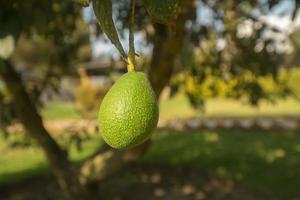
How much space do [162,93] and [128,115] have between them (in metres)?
3.44

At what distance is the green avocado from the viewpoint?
800mm

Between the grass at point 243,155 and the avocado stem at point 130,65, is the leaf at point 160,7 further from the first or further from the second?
the grass at point 243,155

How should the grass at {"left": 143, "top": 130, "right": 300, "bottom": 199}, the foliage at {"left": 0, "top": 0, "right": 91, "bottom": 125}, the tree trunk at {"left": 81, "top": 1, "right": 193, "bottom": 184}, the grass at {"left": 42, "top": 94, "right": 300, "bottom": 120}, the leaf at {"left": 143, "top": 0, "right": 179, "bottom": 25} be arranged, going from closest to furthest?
the leaf at {"left": 143, "top": 0, "right": 179, "bottom": 25}, the foliage at {"left": 0, "top": 0, "right": 91, "bottom": 125}, the tree trunk at {"left": 81, "top": 1, "right": 193, "bottom": 184}, the grass at {"left": 143, "top": 130, "right": 300, "bottom": 199}, the grass at {"left": 42, "top": 94, "right": 300, "bottom": 120}

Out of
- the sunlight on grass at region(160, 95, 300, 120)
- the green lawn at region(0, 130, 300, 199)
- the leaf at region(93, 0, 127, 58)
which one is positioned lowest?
the sunlight on grass at region(160, 95, 300, 120)

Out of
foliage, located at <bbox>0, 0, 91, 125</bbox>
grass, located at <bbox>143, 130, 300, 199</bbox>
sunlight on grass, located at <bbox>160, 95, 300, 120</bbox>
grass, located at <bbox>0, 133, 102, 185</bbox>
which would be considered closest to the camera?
foliage, located at <bbox>0, 0, 91, 125</bbox>

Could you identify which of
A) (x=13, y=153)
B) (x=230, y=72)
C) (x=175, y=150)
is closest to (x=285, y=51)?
(x=230, y=72)

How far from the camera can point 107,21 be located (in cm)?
90

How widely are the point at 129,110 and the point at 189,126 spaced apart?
10.3 metres

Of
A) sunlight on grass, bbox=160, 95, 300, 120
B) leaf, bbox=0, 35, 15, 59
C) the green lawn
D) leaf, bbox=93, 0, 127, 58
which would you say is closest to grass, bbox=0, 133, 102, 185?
the green lawn

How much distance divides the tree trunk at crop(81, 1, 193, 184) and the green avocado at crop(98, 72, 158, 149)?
121 centimetres

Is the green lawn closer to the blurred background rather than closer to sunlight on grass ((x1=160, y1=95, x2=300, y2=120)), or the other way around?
the blurred background

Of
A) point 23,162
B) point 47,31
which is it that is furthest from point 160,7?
point 23,162

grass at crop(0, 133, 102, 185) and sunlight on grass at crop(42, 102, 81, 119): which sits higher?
grass at crop(0, 133, 102, 185)

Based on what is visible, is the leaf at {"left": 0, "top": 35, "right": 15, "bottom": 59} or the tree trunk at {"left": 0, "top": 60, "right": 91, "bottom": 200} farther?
the tree trunk at {"left": 0, "top": 60, "right": 91, "bottom": 200}
